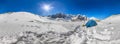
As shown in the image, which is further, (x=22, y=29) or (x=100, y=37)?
(x=22, y=29)

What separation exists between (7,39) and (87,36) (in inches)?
165

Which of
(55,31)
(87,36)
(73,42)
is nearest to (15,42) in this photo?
(55,31)

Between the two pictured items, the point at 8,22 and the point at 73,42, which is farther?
the point at 8,22

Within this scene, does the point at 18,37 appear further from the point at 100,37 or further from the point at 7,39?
the point at 100,37

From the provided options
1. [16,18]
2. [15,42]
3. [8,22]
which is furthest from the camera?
[16,18]

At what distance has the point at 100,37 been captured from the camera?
8.62 meters

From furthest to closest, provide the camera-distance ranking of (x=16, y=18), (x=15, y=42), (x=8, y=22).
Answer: (x=16, y=18)
(x=8, y=22)
(x=15, y=42)

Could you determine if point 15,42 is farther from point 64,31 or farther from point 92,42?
point 92,42

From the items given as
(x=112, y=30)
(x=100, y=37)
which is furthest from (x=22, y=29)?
(x=112, y=30)

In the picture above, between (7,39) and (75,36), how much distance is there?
359 centimetres

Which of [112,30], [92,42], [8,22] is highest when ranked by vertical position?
[8,22]

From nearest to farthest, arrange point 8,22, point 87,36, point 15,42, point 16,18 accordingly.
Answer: point 15,42 → point 87,36 → point 8,22 → point 16,18

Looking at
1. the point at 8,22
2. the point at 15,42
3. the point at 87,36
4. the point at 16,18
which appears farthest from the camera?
the point at 16,18

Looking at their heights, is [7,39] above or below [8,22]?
below
